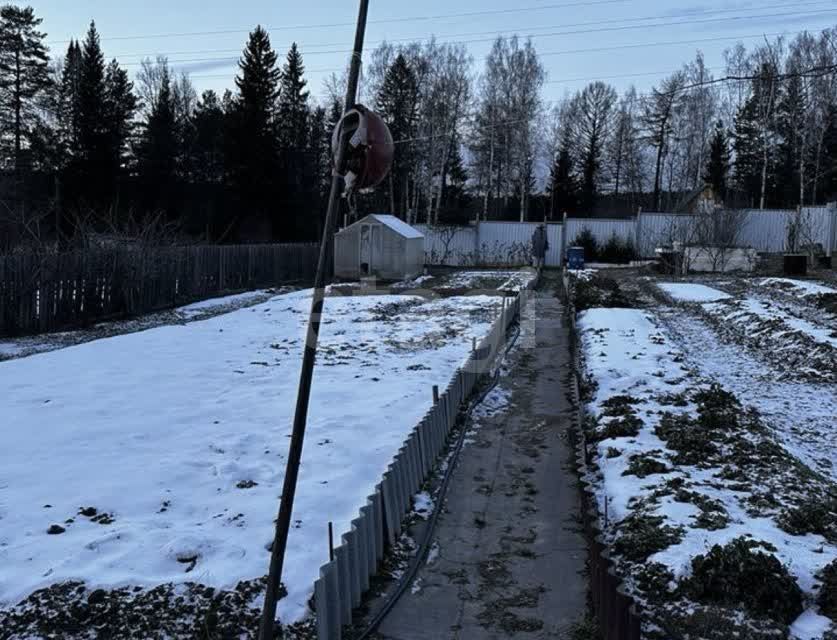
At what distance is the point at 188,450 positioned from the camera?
647 cm

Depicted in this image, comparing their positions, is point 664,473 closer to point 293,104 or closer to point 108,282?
point 108,282

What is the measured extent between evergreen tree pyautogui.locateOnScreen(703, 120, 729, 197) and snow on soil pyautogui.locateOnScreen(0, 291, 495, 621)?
1587 inches

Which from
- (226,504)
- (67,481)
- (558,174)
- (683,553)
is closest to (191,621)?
(226,504)

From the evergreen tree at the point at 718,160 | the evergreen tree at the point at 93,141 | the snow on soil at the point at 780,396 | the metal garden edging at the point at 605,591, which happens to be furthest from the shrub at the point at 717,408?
the evergreen tree at the point at 718,160

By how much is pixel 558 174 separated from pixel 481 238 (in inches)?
607

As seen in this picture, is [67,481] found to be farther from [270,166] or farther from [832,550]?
[270,166]

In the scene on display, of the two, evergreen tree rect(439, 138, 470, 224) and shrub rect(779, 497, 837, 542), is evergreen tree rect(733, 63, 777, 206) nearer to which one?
evergreen tree rect(439, 138, 470, 224)

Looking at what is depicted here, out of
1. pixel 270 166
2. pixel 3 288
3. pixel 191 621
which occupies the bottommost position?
pixel 191 621

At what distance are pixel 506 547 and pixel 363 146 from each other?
3.05 m

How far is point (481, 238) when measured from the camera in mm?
33375

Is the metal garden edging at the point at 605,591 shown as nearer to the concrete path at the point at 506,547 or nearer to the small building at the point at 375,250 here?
the concrete path at the point at 506,547

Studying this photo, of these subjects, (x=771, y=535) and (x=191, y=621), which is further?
(x=771, y=535)

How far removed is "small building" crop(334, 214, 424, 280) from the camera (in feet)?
80.7

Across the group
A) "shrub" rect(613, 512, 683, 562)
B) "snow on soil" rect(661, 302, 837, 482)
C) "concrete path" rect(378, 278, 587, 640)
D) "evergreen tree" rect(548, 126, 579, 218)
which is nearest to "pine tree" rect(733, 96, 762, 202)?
"evergreen tree" rect(548, 126, 579, 218)
